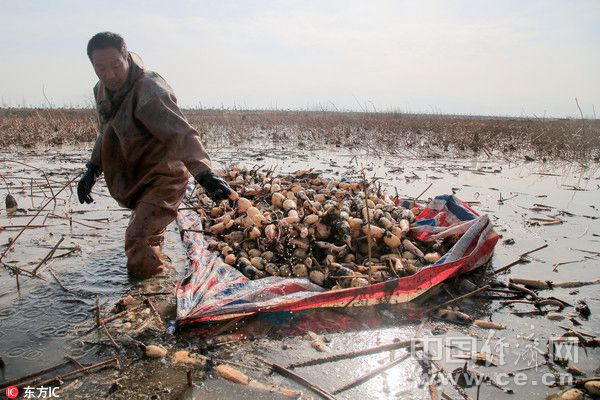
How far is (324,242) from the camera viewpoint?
3.54 metres

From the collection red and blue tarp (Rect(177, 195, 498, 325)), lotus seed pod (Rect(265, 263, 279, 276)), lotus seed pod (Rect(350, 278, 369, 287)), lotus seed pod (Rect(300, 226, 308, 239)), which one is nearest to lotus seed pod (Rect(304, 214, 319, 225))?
lotus seed pod (Rect(300, 226, 308, 239))

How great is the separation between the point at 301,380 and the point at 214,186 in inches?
51.8

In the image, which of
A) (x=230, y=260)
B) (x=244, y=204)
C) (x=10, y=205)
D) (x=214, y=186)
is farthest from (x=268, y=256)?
(x=10, y=205)

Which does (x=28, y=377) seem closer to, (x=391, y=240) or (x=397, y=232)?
(x=391, y=240)

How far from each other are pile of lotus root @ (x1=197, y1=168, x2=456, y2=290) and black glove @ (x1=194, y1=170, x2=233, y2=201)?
0.90 m

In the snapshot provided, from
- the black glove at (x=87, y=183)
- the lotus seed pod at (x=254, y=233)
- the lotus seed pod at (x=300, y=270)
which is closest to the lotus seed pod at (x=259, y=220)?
the lotus seed pod at (x=254, y=233)

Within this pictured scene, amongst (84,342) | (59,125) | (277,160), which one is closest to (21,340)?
(84,342)

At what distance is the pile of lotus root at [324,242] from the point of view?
329cm

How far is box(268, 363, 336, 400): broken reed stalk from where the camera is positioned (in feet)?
6.56

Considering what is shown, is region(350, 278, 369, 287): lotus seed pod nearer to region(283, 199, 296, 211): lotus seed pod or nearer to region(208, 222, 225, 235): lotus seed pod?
region(283, 199, 296, 211): lotus seed pod

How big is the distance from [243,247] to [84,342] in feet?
5.23

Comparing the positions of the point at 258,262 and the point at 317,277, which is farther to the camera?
the point at 258,262

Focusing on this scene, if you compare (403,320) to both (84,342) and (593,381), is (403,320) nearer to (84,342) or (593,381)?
(593,381)

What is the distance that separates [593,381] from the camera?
2.10 m
